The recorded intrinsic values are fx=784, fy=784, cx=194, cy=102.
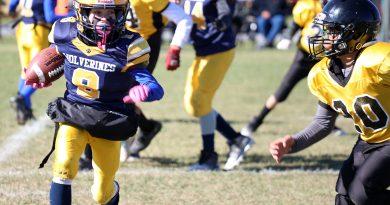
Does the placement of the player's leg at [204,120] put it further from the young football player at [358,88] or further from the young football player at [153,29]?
the young football player at [358,88]

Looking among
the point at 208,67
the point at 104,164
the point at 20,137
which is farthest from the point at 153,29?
the point at 104,164

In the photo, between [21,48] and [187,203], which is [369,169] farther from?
[21,48]

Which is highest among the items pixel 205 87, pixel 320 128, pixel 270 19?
pixel 320 128

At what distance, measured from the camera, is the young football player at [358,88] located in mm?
4074

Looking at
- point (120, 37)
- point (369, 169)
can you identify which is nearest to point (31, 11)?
point (120, 37)

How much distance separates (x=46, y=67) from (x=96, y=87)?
0.33 meters

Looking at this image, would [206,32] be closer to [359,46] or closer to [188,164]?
[188,164]

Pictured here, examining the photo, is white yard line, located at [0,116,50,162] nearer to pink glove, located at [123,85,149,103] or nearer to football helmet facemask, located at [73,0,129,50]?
football helmet facemask, located at [73,0,129,50]

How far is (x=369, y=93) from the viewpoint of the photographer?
413cm

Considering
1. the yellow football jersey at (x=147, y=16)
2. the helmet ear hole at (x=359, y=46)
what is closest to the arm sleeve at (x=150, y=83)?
the helmet ear hole at (x=359, y=46)

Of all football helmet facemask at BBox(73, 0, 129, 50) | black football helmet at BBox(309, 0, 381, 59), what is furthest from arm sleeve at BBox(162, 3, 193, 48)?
black football helmet at BBox(309, 0, 381, 59)

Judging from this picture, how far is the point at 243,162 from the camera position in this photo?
695cm

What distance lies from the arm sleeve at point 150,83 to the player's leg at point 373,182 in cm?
113

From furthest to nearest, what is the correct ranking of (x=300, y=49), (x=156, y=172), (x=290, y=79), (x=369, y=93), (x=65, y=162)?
1. (x=290, y=79)
2. (x=300, y=49)
3. (x=156, y=172)
4. (x=65, y=162)
5. (x=369, y=93)
